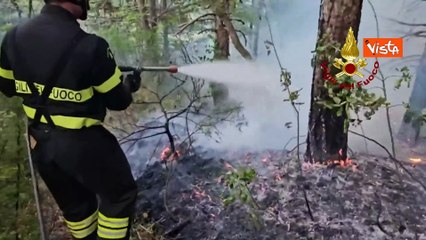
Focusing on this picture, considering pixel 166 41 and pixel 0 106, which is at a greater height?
pixel 166 41

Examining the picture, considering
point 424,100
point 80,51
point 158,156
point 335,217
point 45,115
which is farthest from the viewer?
point 158,156

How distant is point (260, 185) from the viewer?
2732mm

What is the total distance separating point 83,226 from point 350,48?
1715 millimetres

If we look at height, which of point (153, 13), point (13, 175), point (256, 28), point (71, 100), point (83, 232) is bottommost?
point (83, 232)

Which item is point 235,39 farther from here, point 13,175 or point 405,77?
point 13,175

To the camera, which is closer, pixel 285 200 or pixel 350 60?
pixel 350 60

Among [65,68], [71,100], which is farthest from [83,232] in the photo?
[65,68]

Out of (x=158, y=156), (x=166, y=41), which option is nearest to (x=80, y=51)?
(x=166, y=41)

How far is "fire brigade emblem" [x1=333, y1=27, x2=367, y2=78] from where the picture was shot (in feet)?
7.89

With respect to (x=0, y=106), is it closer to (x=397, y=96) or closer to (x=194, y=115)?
(x=194, y=115)

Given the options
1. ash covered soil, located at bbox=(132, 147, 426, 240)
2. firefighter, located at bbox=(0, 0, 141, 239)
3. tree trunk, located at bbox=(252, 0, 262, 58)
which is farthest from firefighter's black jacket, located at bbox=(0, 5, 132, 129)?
ash covered soil, located at bbox=(132, 147, 426, 240)

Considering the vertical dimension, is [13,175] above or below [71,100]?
below

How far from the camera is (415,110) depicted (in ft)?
7.92

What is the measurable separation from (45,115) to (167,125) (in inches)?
38.0
